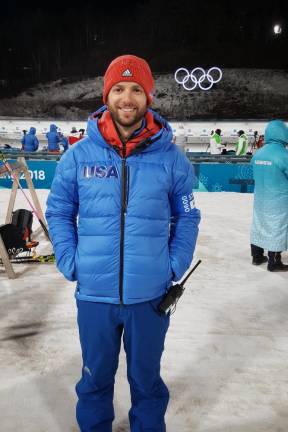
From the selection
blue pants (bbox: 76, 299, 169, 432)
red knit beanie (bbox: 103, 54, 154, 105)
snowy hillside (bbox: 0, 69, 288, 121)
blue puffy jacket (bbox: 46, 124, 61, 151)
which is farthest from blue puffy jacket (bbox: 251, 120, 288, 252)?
snowy hillside (bbox: 0, 69, 288, 121)

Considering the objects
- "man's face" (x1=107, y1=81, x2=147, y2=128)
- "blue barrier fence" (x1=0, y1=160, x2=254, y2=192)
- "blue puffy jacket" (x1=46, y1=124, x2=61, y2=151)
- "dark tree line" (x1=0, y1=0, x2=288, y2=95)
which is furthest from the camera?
"dark tree line" (x1=0, y1=0, x2=288, y2=95)

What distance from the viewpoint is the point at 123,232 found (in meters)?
1.73

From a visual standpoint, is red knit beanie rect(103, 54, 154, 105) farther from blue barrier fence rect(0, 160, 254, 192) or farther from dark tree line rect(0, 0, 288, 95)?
dark tree line rect(0, 0, 288, 95)

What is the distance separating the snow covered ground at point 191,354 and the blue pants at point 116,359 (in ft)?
1.28

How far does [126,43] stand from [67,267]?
41.9 metres

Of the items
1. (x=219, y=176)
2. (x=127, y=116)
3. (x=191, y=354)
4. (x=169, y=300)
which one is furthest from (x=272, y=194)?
(x=219, y=176)

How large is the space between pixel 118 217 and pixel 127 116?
1.47 feet

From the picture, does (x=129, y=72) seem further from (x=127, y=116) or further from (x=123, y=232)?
(x=123, y=232)

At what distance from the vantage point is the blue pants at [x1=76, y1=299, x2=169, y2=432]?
70.1 inches

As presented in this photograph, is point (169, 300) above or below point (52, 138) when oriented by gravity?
above

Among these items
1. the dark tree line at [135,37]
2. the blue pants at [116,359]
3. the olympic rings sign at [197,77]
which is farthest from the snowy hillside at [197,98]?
the blue pants at [116,359]

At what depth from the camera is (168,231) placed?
6.16 feet

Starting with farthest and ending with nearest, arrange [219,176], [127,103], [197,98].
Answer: [197,98] < [219,176] < [127,103]

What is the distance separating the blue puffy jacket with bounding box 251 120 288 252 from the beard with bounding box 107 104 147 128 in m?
3.01
